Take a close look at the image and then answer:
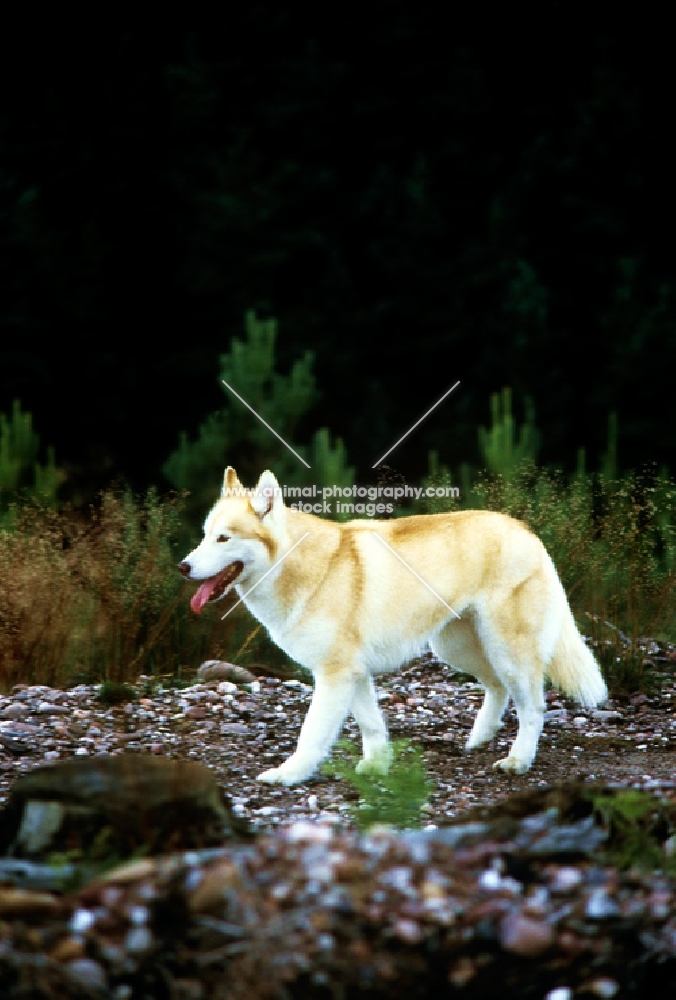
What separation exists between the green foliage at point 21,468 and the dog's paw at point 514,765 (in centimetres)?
372

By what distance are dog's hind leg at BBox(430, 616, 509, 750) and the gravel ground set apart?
9 cm

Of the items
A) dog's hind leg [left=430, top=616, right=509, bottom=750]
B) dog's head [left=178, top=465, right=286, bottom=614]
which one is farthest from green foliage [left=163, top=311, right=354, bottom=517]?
dog's head [left=178, top=465, right=286, bottom=614]

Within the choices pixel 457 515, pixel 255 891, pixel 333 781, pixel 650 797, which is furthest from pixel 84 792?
pixel 457 515

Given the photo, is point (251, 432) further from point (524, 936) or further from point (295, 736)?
point (524, 936)

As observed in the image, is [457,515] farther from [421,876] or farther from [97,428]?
[97,428]

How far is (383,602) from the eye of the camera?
5090mm

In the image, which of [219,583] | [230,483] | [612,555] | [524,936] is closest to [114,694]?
[219,583]

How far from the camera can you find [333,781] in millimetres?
4992

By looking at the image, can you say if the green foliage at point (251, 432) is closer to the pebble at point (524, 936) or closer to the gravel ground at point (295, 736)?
the gravel ground at point (295, 736)

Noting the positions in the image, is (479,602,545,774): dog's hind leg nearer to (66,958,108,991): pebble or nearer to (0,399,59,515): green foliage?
(66,958,108,991): pebble

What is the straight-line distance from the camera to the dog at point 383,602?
16.1 ft

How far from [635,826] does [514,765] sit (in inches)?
73.5

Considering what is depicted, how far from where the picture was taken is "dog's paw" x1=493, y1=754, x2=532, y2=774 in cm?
511

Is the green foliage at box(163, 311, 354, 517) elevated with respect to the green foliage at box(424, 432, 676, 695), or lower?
elevated
